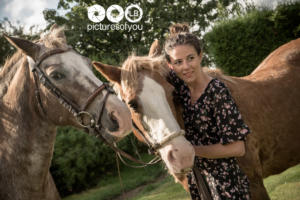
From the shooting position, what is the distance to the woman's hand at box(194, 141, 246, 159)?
6.36 ft

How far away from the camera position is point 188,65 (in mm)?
2180

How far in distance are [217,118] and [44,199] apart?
1.74 metres

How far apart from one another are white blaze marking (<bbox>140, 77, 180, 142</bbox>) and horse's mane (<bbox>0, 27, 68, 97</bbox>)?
863mm

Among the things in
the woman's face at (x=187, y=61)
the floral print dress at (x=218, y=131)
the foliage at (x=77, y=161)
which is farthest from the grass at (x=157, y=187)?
the woman's face at (x=187, y=61)

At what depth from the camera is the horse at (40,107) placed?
6.94 ft

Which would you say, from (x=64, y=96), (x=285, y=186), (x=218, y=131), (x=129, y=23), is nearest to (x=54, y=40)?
(x=64, y=96)

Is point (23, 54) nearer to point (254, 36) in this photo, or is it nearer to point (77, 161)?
point (77, 161)

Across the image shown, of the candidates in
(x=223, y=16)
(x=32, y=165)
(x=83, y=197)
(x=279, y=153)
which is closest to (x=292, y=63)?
(x=279, y=153)

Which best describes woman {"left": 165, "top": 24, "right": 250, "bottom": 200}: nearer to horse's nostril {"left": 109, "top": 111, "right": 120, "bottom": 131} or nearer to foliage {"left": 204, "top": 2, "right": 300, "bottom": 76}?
horse's nostril {"left": 109, "top": 111, "right": 120, "bottom": 131}

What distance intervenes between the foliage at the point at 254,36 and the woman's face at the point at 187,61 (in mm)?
5754

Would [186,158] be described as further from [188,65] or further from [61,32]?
[61,32]

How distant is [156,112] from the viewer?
2039 millimetres

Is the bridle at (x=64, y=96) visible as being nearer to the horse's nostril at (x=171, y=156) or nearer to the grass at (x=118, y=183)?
the horse's nostril at (x=171, y=156)

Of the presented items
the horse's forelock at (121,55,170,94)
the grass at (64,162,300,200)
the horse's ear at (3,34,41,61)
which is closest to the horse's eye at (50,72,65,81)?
the horse's ear at (3,34,41,61)
